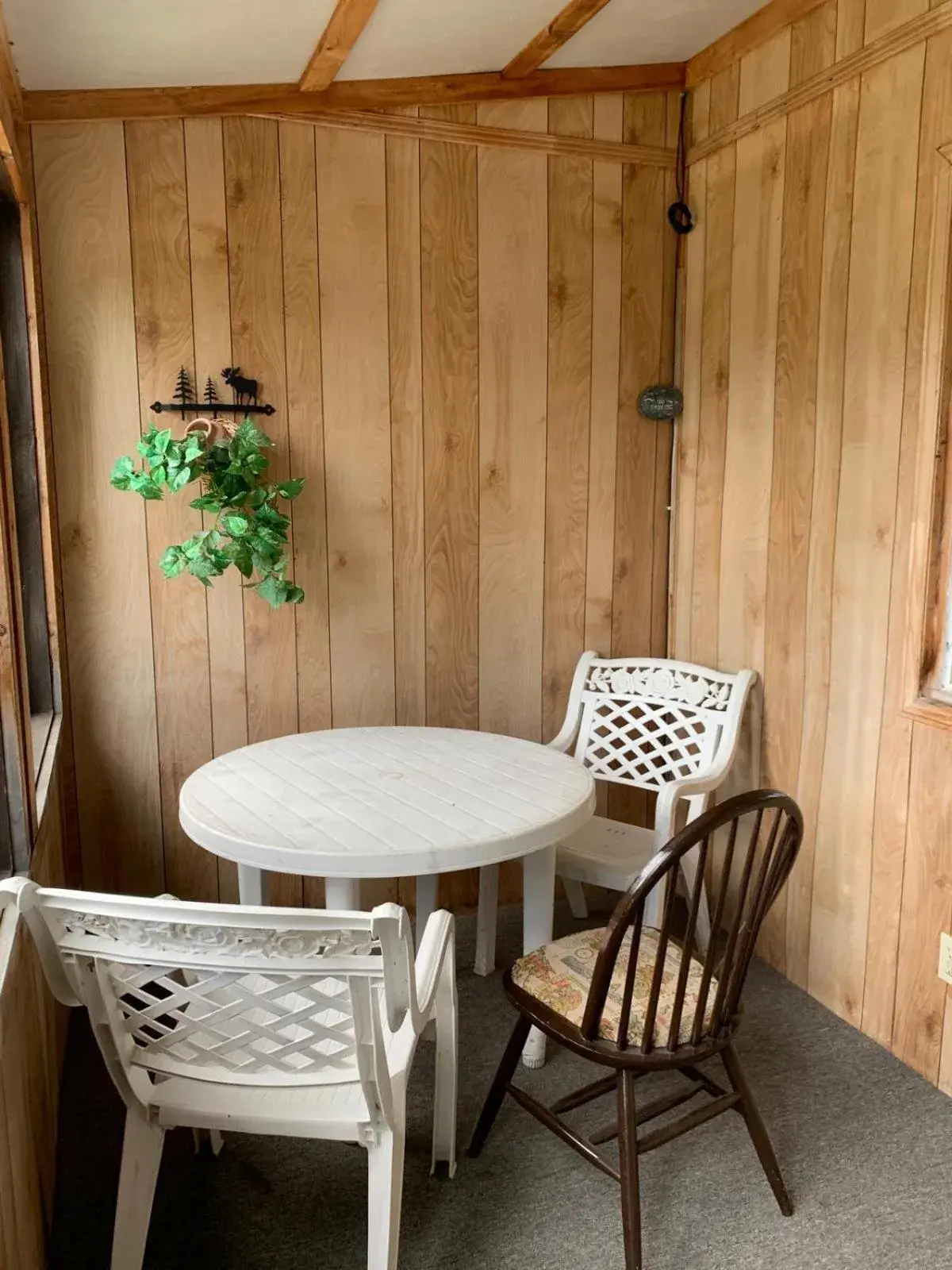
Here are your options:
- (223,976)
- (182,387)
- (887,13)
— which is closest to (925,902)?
(223,976)

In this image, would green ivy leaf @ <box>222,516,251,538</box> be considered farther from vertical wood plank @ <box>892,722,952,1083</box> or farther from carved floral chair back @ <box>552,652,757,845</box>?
vertical wood plank @ <box>892,722,952,1083</box>

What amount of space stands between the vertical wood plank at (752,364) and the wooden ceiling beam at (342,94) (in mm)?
342

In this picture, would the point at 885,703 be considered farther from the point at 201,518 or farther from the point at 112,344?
the point at 112,344

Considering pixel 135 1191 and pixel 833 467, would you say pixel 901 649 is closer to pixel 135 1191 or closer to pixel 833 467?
pixel 833 467

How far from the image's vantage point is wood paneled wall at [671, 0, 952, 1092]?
2.17 m

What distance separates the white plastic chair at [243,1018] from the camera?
125cm

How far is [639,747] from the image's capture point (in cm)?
285

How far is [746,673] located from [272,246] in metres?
1.68

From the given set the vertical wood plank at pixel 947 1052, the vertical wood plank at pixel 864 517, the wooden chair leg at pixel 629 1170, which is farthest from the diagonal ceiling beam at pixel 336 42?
the vertical wood plank at pixel 947 1052

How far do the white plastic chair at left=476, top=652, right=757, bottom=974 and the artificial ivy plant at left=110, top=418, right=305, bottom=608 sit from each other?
92cm

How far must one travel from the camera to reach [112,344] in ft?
8.24

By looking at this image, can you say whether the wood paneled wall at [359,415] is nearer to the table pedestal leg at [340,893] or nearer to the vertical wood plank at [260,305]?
the vertical wood plank at [260,305]

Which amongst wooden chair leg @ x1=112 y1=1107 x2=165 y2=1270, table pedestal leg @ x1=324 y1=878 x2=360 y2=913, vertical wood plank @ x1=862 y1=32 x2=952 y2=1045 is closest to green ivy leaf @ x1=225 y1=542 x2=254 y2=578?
table pedestal leg @ x1=324 y1=878 x2=360 y2=913

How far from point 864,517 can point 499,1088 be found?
1484mm
